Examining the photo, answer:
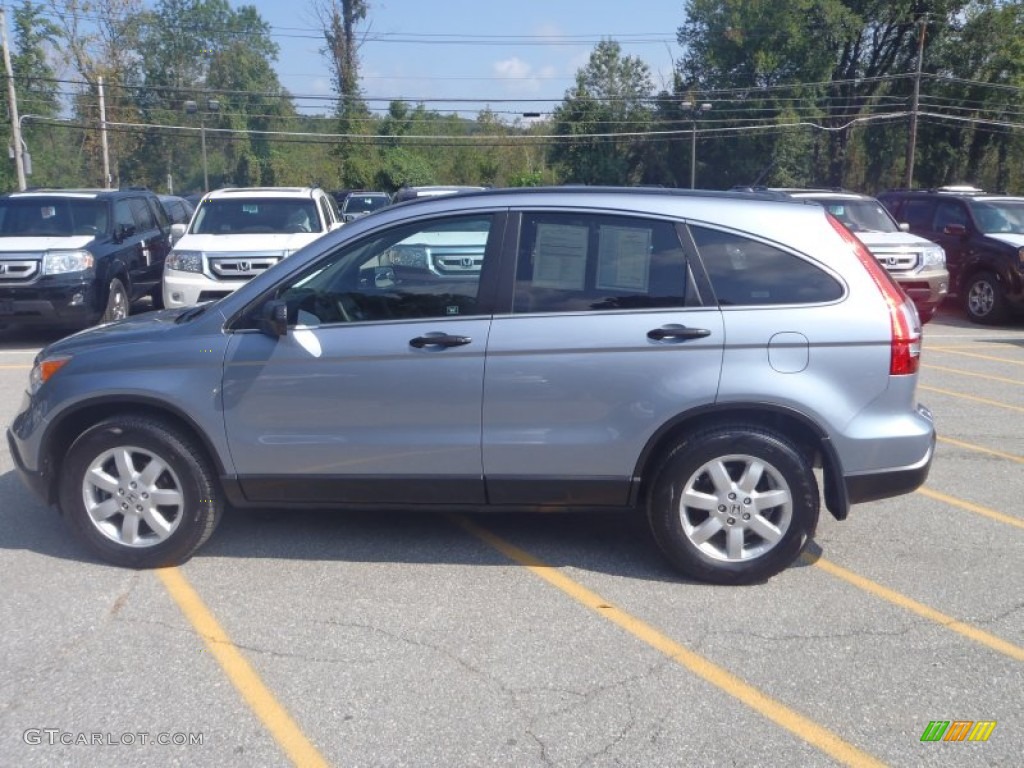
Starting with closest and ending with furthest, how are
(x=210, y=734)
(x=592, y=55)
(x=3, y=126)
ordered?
(x=210, y=734)
(x=3, y=126)
(x=592, y=55)

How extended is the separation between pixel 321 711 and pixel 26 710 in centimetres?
109

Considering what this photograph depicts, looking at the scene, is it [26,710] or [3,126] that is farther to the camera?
[3,126]

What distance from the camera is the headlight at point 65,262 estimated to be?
1175 cm

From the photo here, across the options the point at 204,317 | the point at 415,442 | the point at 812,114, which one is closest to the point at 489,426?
the point at 415,442

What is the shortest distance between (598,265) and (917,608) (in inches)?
85.3

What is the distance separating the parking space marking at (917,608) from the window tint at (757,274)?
4.58ft

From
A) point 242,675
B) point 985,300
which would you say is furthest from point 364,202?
point 242,675

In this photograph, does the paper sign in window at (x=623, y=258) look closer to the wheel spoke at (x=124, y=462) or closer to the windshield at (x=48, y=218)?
the wheel spoke at (x=124, y=462)

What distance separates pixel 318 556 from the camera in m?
5.20

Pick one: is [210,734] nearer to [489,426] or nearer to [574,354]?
[489,426]

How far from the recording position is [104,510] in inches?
196

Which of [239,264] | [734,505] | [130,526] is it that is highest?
[239,264]

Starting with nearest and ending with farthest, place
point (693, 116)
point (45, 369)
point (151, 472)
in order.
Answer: point (151, 472)
point (45, 369)
point (693, 116)

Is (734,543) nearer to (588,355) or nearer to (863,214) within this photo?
(588,355)
